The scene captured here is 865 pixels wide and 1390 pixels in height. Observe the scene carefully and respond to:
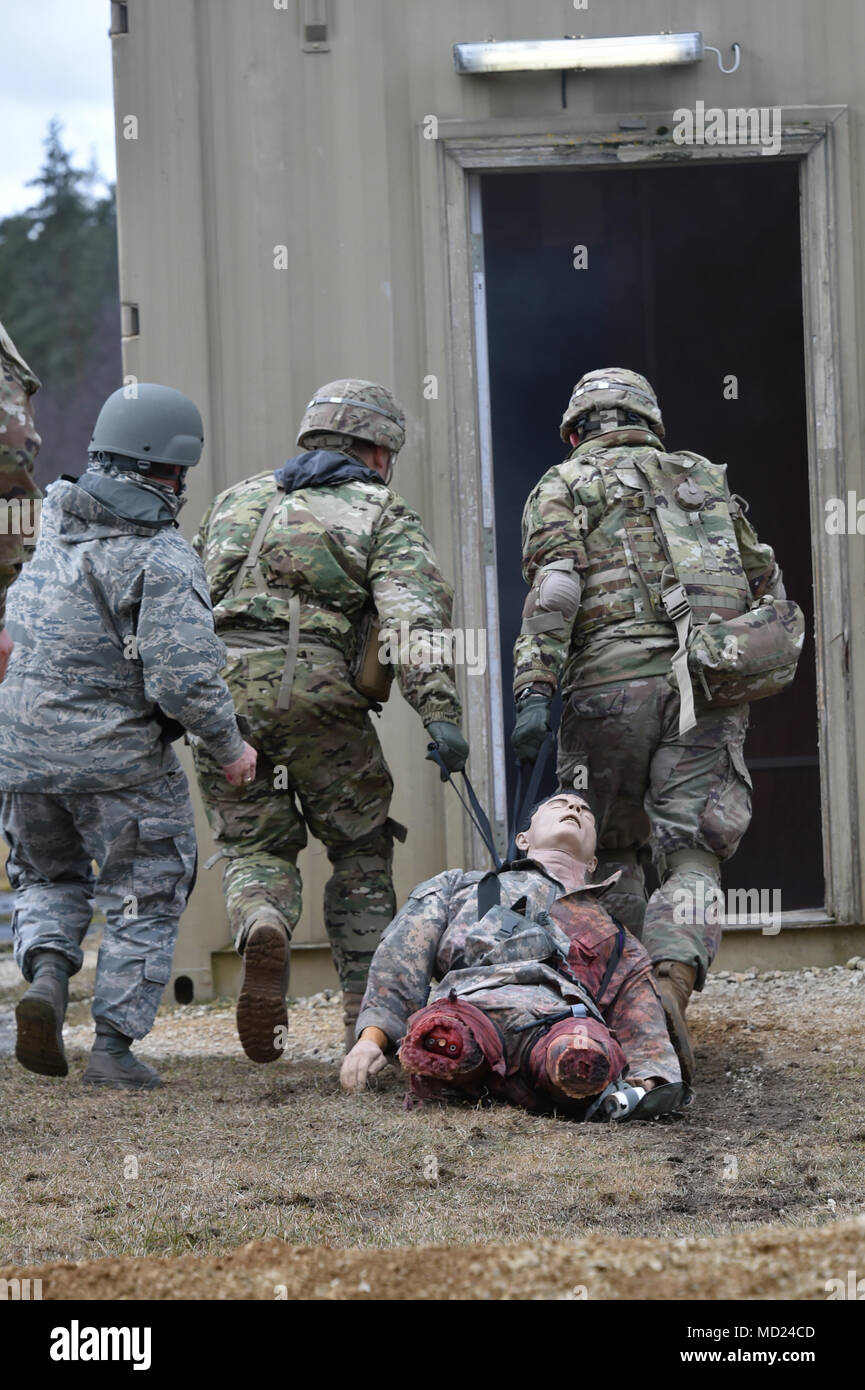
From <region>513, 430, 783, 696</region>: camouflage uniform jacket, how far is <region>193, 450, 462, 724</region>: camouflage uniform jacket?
319 millimetres

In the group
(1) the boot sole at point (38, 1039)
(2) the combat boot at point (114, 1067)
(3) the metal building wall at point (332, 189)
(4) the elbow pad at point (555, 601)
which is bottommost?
(2) the combat boot at point (114, 1067)

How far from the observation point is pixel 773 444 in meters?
8.27

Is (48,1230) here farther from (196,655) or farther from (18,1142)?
(196,655)

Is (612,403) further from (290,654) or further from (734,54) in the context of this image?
(734,54)

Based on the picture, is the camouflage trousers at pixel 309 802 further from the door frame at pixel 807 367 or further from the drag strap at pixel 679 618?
the door frame at pixel 807 367

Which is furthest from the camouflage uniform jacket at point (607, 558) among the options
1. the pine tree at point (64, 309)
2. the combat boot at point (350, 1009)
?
the pine tree at point (64, 309)

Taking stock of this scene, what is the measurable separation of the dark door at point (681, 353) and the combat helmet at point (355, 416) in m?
3.27

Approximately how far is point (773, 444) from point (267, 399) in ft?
10.6

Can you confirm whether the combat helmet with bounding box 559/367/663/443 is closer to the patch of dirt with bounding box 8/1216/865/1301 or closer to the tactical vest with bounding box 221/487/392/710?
the tactical vest with bounding box 221/487/392/710

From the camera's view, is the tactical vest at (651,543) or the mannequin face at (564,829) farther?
the tactical vest at (651,543)

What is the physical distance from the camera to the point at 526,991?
12.0 feet

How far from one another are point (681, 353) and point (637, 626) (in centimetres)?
426

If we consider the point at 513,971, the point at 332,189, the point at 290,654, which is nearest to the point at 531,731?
the point at 290,654

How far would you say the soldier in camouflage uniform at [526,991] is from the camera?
3.50 m
